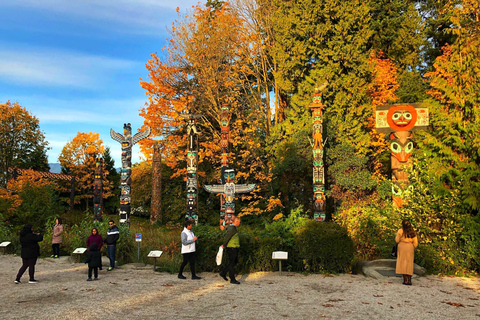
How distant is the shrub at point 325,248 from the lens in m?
9.70

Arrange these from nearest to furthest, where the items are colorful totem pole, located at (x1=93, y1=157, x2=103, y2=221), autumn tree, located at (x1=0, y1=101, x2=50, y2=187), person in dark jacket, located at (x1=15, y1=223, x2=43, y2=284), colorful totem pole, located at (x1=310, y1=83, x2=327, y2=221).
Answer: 1. person in dark jacket, located at (x1=15, y1=223, x2=43, y2=284)
2. colorful totem pole, located at (x1=310, y1=83, x2=327, y2=221)
3. colorful totem pole, located at (x1=93, y1=157, x2=103, y2=221)
4. autumn tree, located at (x1=0, y1=101, x2=50, y2=187)

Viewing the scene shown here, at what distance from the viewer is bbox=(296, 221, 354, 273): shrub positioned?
9695mm

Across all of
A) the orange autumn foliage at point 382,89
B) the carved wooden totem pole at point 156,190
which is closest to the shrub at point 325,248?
the orange autumn foliage at point 382,89

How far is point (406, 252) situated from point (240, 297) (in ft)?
13.4

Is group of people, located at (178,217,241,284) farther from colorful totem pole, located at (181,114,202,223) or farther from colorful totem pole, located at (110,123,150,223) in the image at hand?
colorful totem pole, located at (110,123,150,223)

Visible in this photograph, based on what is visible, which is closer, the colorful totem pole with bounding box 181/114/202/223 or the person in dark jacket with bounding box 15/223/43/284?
the person in dark jacket with bounding box 15/223/43/284

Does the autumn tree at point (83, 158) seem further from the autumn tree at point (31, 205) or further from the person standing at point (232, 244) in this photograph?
the person standing at point (232, 244)

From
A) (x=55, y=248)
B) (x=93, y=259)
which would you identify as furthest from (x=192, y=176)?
(x=93, y=259)

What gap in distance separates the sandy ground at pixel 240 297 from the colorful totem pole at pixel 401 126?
452 centimetres

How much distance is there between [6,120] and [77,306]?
1444 inches

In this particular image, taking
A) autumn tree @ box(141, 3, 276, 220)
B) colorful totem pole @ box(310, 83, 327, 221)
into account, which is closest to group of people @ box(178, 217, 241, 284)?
colorful totem pole @ box(310, 83, 327, 221)

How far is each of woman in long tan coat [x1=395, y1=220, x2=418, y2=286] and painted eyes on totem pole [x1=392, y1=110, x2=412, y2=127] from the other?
18.4ft

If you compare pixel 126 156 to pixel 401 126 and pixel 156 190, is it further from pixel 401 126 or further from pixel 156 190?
pixel 401 126

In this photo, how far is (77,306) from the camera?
6.46 m
